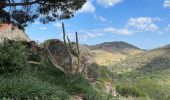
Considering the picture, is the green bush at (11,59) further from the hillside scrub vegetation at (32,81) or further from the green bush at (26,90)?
the green bush at (26,90)

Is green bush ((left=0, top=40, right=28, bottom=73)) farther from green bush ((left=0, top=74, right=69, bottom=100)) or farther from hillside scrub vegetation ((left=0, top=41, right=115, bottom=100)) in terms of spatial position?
green bush ((left=0, top=74, right=69, bottom=100))

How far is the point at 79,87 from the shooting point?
60.8ft

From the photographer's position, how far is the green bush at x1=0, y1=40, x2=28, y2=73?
16.8m

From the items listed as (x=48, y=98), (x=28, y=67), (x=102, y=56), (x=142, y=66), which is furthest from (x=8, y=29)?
(x=102, y=56)

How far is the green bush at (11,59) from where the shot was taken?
662 inches

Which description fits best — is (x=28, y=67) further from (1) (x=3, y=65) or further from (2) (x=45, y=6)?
(2) (x=45, y=6)

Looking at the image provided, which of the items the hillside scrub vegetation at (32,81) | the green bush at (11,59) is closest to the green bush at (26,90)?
the hillside scrub vegetation at (32,81)

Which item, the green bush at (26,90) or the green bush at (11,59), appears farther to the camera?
the green bush at (11,59)

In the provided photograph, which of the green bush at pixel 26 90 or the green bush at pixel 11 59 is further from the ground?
Answer: the green bush at pixel 11 59

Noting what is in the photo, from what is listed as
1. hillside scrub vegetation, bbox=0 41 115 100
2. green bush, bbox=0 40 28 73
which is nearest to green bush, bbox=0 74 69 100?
hillside scrub vegetation, bbox=0 41 115 100

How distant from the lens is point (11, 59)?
16953 mm

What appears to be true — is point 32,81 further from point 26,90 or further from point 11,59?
point 11,59

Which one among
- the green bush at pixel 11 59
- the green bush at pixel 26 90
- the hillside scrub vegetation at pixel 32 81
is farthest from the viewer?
the green bush at pixel 11 59

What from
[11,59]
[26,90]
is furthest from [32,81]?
[11,59]
